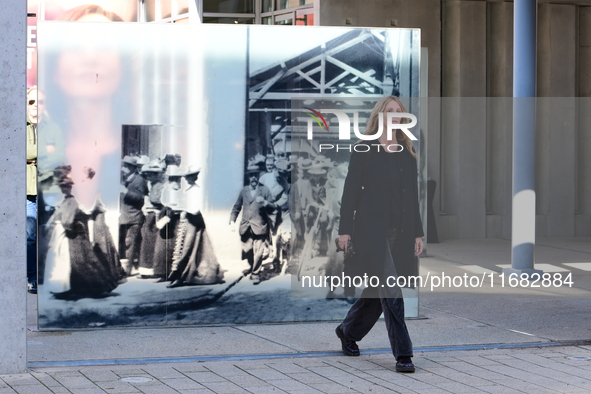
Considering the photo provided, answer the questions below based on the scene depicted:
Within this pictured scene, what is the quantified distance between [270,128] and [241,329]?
1636 mm

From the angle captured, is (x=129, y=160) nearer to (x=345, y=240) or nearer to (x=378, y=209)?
(x=345, y=240)

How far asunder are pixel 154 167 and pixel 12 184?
1.71 meters

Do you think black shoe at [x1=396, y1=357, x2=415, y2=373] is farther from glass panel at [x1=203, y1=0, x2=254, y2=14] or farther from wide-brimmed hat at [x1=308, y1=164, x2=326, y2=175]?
glass panel at [x1=203, y1=0, x2=254, y2=14]

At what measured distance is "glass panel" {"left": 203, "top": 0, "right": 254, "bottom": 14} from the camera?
18703mm

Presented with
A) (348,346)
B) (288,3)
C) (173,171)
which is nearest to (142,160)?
(173,171)

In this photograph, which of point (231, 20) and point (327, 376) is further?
point (231, 20)

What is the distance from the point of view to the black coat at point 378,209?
6.23m

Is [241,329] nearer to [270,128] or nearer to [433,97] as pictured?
[270,128]

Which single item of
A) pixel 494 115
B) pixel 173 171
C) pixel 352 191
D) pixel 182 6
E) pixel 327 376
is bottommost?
pixel 327 376

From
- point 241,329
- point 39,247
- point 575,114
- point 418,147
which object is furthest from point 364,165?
point 575,114

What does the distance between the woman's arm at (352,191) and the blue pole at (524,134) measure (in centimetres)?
497

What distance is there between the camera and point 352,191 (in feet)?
21.0

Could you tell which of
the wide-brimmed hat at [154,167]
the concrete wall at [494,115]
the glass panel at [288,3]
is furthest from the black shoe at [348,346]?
the glass panel at [288,3]

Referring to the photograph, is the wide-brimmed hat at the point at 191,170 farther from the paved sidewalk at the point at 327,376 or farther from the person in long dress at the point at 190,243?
the paved sidewalk at the point at 327,376
